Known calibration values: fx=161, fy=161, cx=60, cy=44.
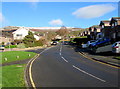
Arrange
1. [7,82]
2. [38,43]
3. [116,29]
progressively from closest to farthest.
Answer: [7,82] < [116,29] < [38,43]

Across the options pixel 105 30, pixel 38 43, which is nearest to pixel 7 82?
pixel 105 30

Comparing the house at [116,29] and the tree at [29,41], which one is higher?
the house at [116,29]

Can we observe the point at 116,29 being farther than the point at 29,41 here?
No

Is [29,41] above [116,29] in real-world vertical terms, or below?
below

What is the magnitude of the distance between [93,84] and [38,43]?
54598 millimetres

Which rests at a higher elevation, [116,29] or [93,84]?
[116,29]

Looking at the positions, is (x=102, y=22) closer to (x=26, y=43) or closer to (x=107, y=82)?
(x=26, y=43)

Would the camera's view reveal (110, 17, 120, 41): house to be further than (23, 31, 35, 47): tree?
No

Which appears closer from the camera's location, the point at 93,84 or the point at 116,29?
the point at 93,84

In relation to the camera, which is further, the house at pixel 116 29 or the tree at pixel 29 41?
the tree at pixel 29 41

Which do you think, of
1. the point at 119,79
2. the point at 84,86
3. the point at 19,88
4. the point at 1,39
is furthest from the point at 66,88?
the point at 1,39

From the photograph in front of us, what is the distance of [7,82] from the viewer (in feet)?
32.3

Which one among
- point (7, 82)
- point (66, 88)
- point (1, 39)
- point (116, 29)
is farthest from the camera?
point (1, 39)

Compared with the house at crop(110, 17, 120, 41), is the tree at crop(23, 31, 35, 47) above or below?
below
